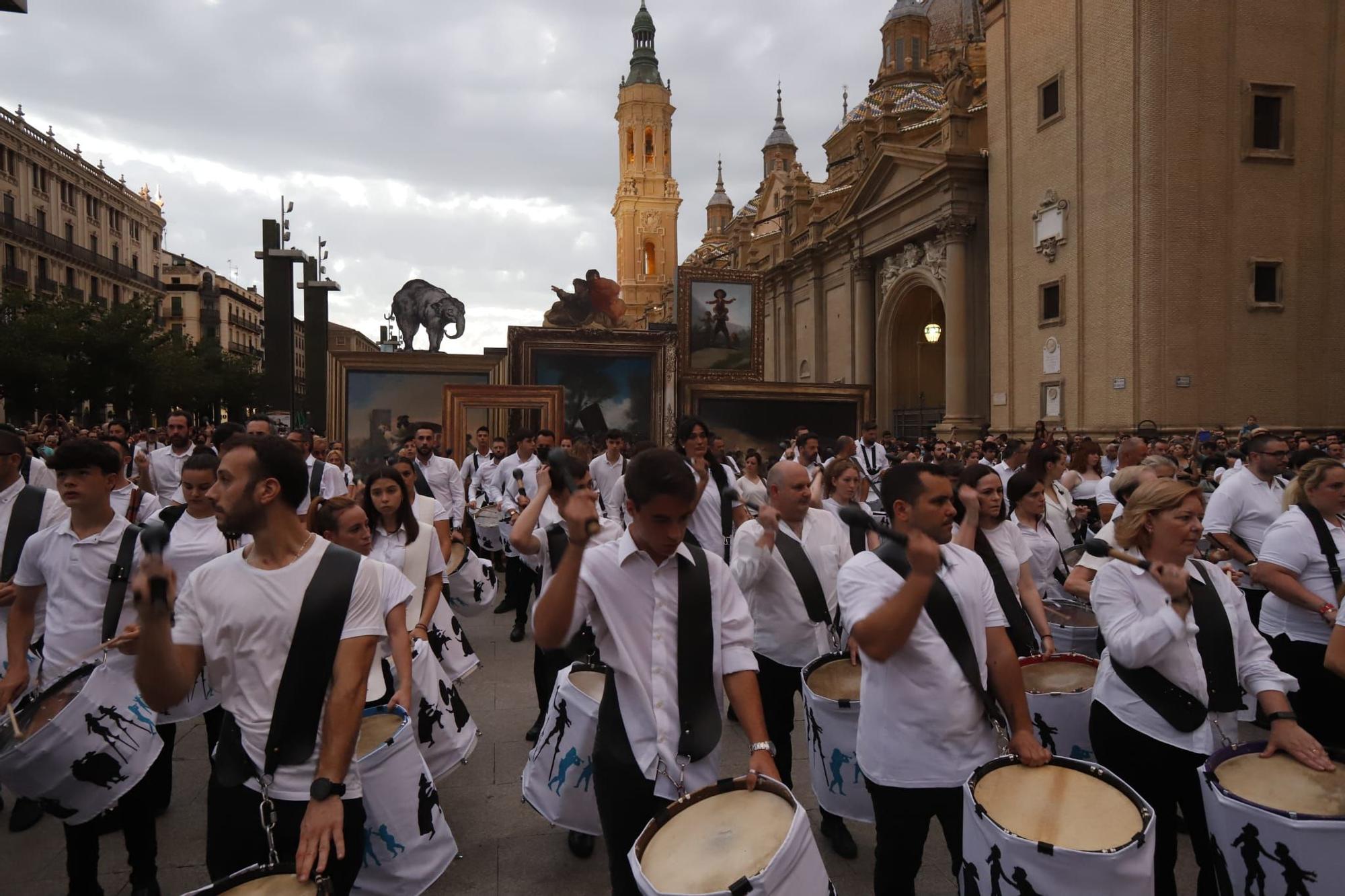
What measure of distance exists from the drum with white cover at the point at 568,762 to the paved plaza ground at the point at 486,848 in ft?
1.63

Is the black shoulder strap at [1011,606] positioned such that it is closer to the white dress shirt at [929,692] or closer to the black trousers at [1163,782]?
the black trousers at [1163,782]

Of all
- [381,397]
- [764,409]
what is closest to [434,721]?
[381,397]

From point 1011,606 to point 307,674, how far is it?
3.48 metres

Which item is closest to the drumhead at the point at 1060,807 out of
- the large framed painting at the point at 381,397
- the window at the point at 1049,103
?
the large framed painting at the point at 381,397

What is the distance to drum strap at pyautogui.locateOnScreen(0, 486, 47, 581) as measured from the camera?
4441mm

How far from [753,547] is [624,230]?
87319 mm

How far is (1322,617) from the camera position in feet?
14.5

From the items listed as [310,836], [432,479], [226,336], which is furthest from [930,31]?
[226,336]

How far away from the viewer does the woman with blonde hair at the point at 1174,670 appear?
3240 millimetres

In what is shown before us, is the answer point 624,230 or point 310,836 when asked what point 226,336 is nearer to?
point 624,230

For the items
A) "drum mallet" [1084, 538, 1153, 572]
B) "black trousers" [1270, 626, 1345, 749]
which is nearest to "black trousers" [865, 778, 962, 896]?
"drum mallet" [1084, 538, 1153, 572]

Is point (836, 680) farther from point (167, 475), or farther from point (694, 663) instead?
point (167, 475)

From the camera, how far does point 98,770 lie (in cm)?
348

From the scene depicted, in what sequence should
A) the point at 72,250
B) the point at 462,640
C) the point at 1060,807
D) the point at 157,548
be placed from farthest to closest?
the point at 72,250
the point at 462,640
the point at 1060,807
the point at 157,548
